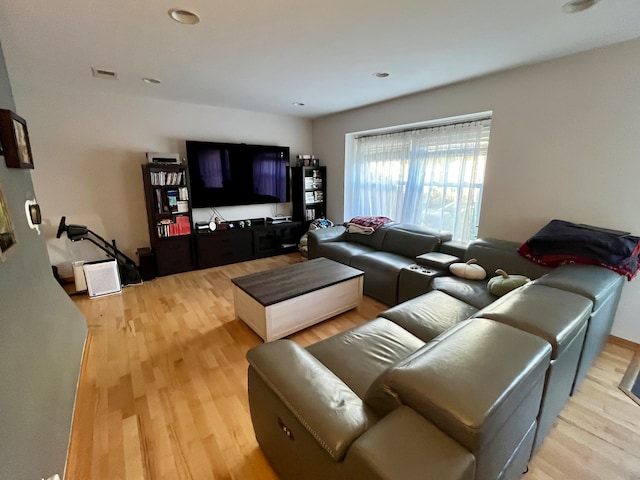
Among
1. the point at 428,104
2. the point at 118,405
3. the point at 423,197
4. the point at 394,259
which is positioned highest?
the point at 428,104

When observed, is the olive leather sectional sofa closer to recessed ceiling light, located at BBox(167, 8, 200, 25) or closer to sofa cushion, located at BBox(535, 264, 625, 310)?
sofa cushion, located at BBox(535, 264, 625, 310)

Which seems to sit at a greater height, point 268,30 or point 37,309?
point 268,30

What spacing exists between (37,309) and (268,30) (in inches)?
87.7

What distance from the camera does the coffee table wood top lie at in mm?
2314

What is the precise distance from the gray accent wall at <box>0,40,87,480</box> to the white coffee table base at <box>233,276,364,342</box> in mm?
1201

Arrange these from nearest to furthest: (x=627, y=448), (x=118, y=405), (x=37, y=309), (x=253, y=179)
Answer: (x=627, y=448) → (x=37, y=309) → (x=118, y=405) → (x=253, y=179)

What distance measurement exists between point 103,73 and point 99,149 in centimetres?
111

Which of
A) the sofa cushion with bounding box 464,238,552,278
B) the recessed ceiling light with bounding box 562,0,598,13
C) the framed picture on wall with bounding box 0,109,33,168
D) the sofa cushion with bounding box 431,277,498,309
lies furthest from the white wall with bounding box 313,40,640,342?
the framed picture on wall with bounding box 0,109,33,168

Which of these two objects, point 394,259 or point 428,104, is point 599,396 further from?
point 428,104

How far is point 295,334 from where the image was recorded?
246 centimetres

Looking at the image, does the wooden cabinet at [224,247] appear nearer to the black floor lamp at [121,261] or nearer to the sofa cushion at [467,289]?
the black floor lamp at [121,261]

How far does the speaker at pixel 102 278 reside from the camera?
10.5 ft

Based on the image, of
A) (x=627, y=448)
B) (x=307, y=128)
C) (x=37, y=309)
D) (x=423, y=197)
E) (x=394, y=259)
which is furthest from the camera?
(x=307, y=128)

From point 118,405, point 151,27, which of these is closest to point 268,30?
point 151,27
